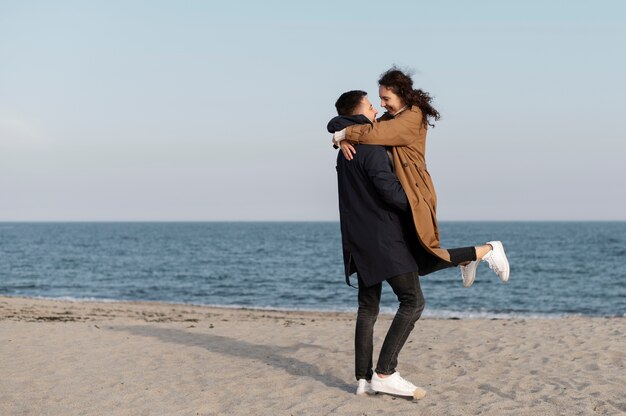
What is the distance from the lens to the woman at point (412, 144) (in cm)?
498

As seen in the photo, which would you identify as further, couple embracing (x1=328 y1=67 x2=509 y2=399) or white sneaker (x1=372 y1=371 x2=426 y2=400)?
white sneaker (x1=372 y1=371 x2=426 y2=400)

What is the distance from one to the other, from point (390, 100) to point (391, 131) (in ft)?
1.00

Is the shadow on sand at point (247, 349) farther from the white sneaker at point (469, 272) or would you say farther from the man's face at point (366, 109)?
the man's face at point (366, 109)

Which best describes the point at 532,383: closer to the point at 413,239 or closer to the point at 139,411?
the point at 413,239

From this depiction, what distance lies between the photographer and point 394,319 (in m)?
5.39

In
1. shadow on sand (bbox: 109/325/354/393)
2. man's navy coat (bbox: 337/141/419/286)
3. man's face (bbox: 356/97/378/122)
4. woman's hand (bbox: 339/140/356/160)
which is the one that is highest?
man's face (bbox: 356/97/378/122)

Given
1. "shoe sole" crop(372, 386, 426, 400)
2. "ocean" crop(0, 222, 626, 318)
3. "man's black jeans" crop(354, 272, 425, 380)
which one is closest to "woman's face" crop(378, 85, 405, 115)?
"man's black jeans" crop(354, 272, 425, 380)

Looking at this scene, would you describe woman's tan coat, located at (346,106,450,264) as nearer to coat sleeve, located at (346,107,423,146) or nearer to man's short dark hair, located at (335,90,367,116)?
coat sleeve, located at (346,107,423,146)

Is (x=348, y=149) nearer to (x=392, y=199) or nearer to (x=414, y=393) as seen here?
(x=392, y=199)

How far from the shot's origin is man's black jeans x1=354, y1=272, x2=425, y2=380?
5.18 meters

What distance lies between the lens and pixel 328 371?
6.83m

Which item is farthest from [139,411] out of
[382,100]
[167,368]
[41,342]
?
[41,342]

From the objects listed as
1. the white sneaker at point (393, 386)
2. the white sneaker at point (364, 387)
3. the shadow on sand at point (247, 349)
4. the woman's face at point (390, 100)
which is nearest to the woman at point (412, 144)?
the woman's face at point (390, 100)

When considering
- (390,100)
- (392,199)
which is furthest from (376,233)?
(390,100)
